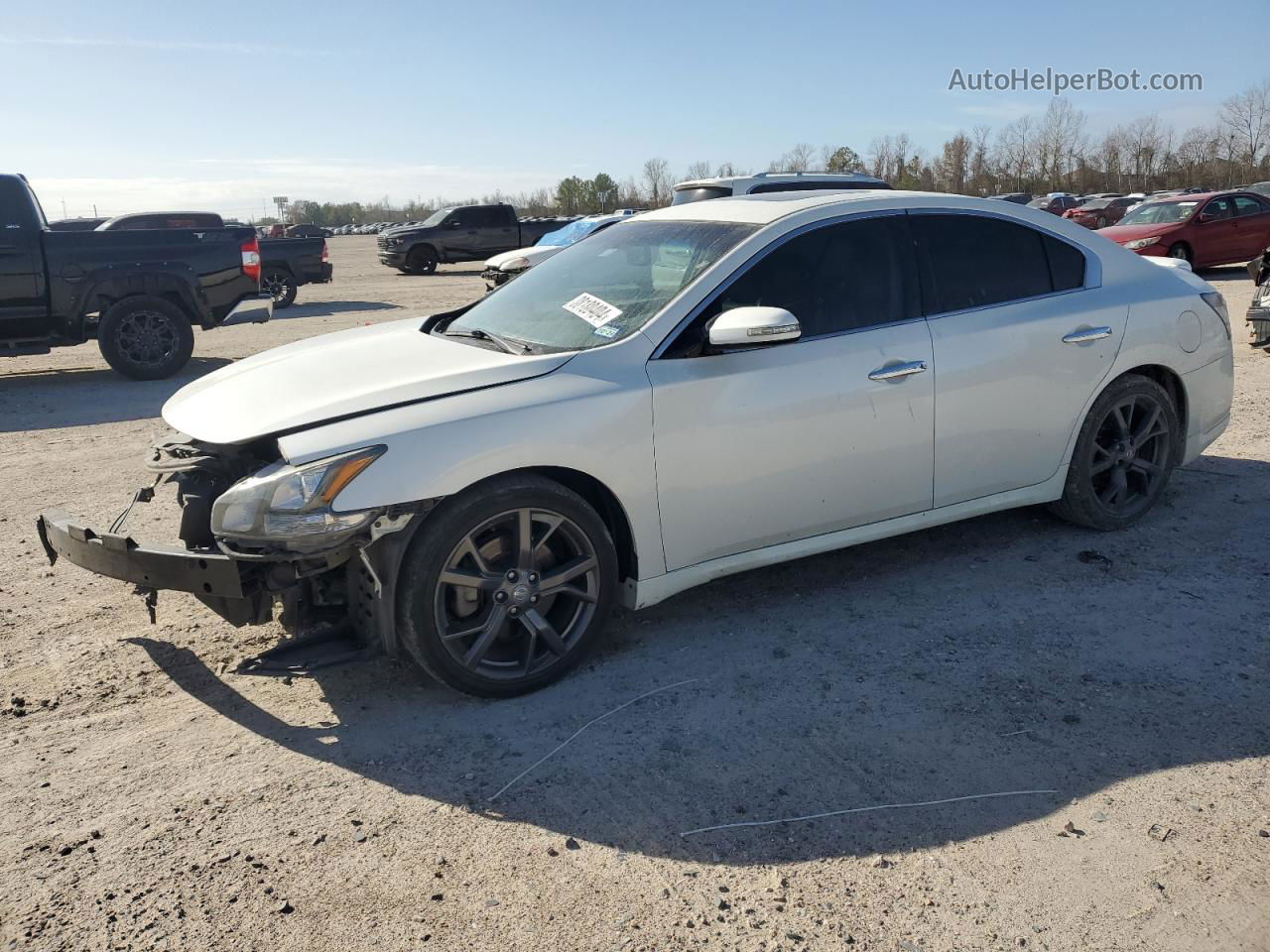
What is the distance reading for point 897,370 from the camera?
14.2ft

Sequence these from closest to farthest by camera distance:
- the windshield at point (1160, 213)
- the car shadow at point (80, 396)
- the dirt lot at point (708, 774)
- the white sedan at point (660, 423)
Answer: the dirt lot at point (708, 774) → the white sedan at point (660, 423) → the car shadow at point (80, 396) → the windshield at point (1160, 213)

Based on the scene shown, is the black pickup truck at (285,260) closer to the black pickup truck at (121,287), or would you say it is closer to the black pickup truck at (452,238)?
the black pickup truck at (121,287)

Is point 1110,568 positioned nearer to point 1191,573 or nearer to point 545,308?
point 1191,573

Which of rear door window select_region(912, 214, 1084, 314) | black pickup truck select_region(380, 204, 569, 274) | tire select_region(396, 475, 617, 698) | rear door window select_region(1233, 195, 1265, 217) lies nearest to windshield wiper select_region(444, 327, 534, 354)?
tire select_region(396, 475, 617, 698)

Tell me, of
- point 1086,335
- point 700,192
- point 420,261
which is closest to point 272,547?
point 1086,335

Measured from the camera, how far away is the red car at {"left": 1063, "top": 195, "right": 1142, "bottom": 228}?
3360 centimetres

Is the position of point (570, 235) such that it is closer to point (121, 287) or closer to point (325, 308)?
point (325, 308)

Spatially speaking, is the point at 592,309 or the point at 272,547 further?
the point at 592,309

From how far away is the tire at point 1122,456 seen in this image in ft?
16.7

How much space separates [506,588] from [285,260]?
17.8 m

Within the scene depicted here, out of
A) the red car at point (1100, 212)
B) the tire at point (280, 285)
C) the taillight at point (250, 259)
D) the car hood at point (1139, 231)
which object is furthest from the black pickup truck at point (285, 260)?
the red car at point (1100, 212)

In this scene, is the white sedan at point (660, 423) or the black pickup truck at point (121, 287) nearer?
the white sedan at point (660, 423)

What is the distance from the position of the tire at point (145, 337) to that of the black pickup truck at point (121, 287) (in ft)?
0.03

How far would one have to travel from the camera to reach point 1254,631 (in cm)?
413
